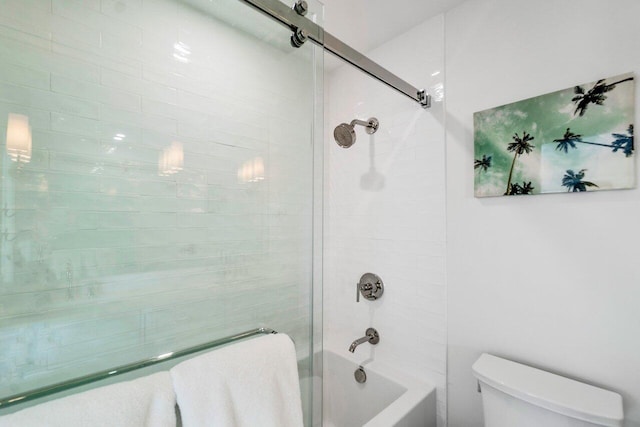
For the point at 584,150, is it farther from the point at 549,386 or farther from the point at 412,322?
the point at 412,322

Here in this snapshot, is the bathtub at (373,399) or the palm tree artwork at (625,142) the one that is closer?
the palm tree artwork at (625,142)

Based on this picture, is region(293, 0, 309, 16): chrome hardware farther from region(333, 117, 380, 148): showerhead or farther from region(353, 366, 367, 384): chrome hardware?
region(353, 366, 367, 384): chrome hardware

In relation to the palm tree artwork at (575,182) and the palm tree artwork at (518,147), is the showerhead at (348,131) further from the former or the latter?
the palm tree artwork at (575,182)

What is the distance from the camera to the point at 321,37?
1044mm

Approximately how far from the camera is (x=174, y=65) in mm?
1026

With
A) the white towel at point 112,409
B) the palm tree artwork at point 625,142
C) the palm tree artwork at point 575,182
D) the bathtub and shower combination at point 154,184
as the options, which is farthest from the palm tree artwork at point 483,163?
the white towel at point 112,409

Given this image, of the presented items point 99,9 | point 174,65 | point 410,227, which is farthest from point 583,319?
point 99,9

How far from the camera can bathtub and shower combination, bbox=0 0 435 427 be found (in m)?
0.79

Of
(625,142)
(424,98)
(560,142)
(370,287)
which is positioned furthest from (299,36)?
(370,287)

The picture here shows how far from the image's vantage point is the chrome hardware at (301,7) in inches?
37.9

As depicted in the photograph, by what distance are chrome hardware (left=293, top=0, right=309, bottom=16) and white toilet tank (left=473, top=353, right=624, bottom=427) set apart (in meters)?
1.48

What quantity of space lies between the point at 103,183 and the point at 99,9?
55 centimetres

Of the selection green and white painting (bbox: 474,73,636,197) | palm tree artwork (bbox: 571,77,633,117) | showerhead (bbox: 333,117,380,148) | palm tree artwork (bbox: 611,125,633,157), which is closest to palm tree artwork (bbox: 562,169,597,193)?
green and white painting (bbox: 474,73,636,197)

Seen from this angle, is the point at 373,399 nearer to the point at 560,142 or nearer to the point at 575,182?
the point at 575,182
